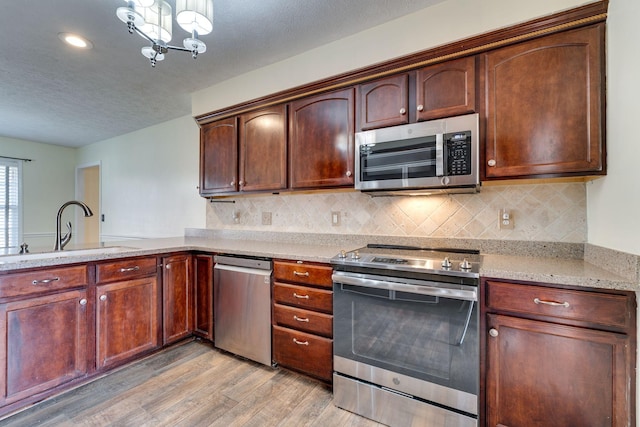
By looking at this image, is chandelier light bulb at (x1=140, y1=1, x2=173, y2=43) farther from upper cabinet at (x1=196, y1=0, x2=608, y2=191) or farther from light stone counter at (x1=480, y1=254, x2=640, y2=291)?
light stone counter at (x1=480, y1=254, x2=640, y2=291)

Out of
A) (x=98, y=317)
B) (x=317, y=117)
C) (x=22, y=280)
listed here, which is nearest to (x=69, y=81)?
(x=22, y=280)

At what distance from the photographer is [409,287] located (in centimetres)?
155

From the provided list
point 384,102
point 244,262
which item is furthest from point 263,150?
point 384,102

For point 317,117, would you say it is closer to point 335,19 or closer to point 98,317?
point 335,19

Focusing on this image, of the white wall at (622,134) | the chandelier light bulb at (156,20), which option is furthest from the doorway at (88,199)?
the white wall at (622,134)

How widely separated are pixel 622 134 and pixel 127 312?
315 cm

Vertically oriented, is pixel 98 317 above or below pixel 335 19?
below

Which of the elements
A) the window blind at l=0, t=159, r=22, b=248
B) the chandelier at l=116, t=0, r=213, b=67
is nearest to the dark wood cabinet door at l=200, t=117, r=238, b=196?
the chandelier at l=116, t=0, r=213, b=67

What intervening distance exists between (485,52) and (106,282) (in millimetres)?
2901

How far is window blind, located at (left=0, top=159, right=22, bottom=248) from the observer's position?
15.0ft

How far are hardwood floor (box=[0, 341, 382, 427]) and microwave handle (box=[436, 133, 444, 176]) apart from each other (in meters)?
1.53

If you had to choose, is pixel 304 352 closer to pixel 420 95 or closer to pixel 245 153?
pixel 245 153

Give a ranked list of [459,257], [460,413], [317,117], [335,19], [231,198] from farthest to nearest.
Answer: [231,198]
[317,117]
[335,19]
[459,257]
[460,413]

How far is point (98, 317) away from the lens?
200cm
